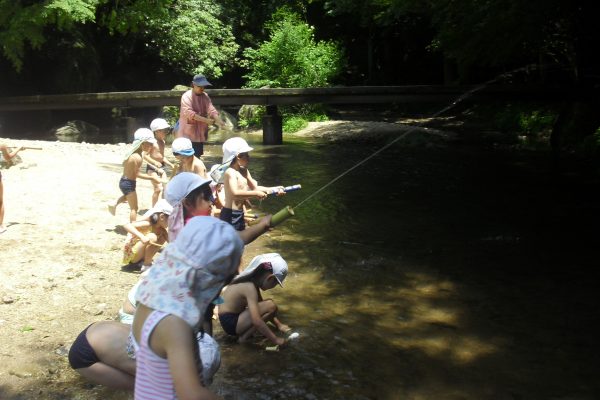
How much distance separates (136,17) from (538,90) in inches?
510

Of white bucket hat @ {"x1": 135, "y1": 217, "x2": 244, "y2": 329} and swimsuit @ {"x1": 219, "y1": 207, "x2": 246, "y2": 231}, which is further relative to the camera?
swimsuit @ {"x1": 219, "y1": 207, "x2": 246, "y2": 231}

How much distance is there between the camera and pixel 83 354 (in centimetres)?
344

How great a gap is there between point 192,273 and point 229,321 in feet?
10.2

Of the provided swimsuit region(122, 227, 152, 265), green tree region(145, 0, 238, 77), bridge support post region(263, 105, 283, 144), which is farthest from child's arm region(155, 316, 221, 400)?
green tree region(145, 0, 238, 77)

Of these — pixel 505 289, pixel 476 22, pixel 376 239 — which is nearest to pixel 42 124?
pixel 476 22

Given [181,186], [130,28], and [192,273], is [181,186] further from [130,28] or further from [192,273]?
[130,28]

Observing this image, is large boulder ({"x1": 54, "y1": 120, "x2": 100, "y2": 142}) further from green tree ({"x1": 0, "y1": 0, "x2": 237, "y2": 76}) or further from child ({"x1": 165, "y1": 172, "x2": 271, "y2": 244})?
child ({"x1": 165, "y1": 172, "x2": 271, "y2": 244})

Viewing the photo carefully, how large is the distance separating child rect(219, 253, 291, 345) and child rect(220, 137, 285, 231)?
1.28m

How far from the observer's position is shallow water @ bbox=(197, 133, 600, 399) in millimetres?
4883

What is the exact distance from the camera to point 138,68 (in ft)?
99.1

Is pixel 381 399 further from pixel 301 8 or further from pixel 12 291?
pixel 301 8

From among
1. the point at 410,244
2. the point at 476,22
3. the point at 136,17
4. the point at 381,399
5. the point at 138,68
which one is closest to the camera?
the point at 381,399

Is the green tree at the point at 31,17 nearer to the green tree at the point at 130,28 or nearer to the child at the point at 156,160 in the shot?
the green tree at the point at 130,28

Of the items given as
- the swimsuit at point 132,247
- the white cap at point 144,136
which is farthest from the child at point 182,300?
the white cap at point 144,136
